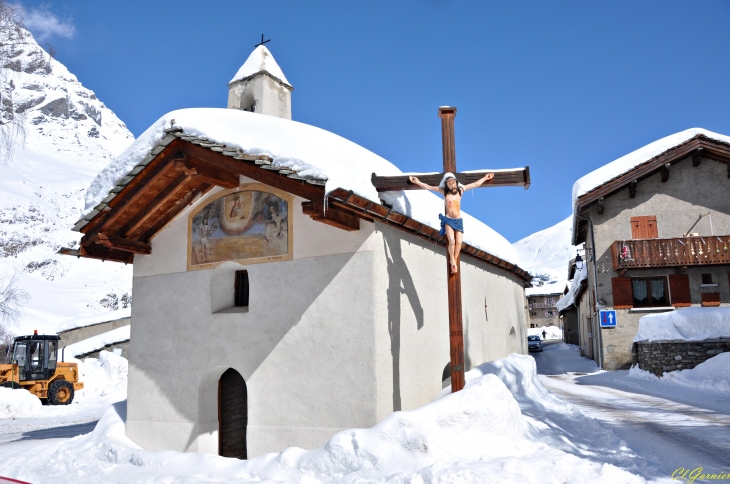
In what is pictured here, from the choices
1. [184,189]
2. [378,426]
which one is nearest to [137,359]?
[184,189]

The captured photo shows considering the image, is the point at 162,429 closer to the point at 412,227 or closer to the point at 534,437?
the point at 412,227

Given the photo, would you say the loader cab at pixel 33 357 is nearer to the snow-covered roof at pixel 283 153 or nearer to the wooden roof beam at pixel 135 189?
the wooden roof beam at pixel 135 189

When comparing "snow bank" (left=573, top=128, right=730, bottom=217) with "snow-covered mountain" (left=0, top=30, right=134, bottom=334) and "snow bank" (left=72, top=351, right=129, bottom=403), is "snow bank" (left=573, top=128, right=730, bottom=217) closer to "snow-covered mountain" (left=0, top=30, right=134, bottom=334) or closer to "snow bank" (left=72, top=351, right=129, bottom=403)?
"snow-covered mountain" (left=0, top=30, right=134, bottom=334)

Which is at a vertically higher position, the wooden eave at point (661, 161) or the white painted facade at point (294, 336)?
the wooden eave at point (661, 161)

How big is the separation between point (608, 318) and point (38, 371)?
22.9m

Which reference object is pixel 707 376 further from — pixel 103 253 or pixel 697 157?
pixel 103 253

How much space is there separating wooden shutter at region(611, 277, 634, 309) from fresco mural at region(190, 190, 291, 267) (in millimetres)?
19093

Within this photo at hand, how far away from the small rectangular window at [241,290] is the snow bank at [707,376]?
40.3ft

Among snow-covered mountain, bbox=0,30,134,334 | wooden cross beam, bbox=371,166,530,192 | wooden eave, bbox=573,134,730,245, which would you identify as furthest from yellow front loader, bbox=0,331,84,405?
wooden eave, bbox=573,134,730,245

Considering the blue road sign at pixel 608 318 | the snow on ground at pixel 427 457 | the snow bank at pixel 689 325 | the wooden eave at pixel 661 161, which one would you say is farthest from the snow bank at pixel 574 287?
the snow on ground at pixel 427 457

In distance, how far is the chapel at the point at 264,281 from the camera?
313 inches

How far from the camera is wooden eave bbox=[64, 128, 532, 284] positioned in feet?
25.5

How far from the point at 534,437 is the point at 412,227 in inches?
134

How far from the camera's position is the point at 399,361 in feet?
27.3
